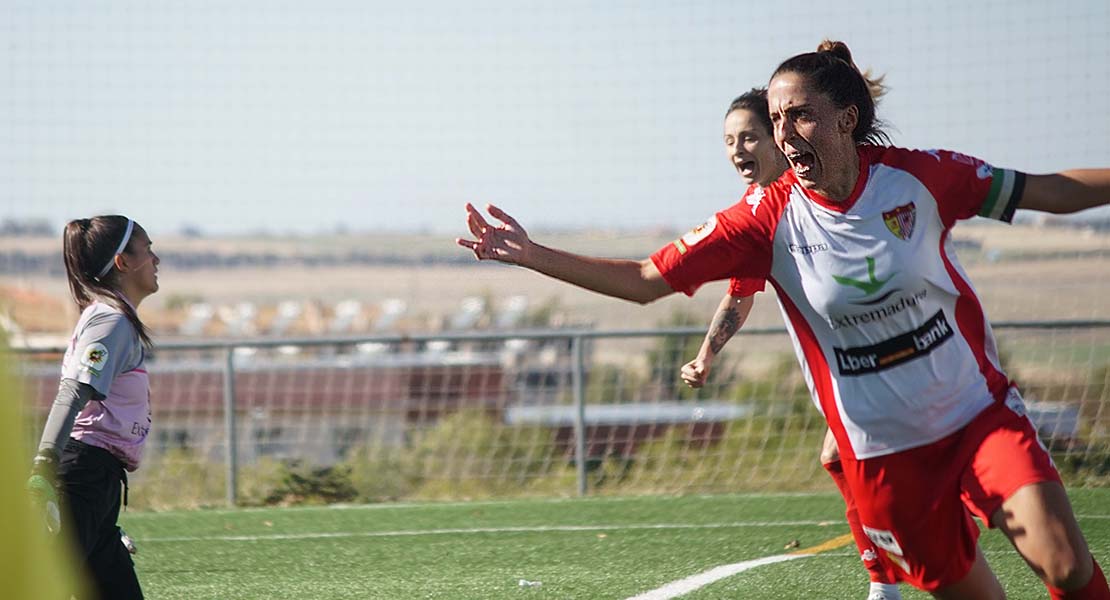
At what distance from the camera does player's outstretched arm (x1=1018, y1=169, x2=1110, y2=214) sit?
12.6ft

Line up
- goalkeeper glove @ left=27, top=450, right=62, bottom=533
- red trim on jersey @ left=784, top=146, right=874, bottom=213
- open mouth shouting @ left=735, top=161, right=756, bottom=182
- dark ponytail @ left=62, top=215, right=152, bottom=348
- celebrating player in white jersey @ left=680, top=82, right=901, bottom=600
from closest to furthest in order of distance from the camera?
red trim on jersey @ left=784, top=146, right=874, bottom=213 → goalkeeper glove @ left=27, top=450, right=62, bottom=533 → dark ponytail @ left=62, top=215, right=152, bottom=348 → celebrating player in white jersey @ left=680, top=82, right=901, bottom=600 → open mouth shouting @ left=735, top=161, right=756, bottom=182

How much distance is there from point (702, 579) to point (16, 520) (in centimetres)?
A: 550

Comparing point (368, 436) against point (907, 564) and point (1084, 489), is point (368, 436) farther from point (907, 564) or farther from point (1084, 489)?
point (907, 564)

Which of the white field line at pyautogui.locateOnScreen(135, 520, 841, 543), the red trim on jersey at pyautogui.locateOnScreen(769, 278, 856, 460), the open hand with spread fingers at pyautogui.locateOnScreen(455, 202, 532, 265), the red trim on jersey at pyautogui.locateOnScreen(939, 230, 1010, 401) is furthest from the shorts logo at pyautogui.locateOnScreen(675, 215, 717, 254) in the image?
the white field line at pyautogui.locateOnScreen(135, 520, 841, 543)

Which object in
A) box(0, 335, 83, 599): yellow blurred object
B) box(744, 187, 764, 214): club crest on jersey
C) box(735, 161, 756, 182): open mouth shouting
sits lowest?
box(0, 335, 83, 599): yellow blurred object

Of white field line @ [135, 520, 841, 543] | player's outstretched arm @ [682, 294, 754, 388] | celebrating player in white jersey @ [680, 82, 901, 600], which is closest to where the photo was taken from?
celebrating player in white jersey @ [680, 82, 901, 600]

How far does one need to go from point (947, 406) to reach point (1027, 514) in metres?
0.40

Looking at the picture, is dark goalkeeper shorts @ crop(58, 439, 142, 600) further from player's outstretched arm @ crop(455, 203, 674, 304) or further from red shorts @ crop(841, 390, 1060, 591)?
red shorts @ crop(841, 390, 1060, 591)

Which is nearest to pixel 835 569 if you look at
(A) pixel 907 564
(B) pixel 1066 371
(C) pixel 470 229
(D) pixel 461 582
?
(D) pixel 461 582

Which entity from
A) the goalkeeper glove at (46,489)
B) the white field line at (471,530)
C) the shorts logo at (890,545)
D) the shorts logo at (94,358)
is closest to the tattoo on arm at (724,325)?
the shorts logo at (890,545)

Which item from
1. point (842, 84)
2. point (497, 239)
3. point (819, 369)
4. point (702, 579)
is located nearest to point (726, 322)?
point (702, 579)

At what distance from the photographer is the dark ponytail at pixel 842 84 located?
4168 mm

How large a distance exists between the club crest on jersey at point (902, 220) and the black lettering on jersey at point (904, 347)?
0.25m

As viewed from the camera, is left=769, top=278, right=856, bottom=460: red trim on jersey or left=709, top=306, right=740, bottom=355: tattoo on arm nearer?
left=769, top=278, right=856, bottom=460: red trim on jersey
